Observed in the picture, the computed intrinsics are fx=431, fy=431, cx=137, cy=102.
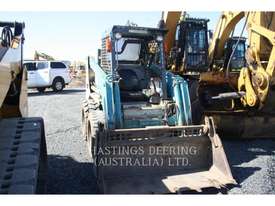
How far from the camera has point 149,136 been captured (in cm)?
628

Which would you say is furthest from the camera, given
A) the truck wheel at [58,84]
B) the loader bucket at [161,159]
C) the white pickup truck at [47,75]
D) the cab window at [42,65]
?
the truck wheel at [58,84]

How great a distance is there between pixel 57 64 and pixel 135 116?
17.4 meters

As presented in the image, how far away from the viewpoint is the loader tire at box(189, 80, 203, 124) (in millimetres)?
9023

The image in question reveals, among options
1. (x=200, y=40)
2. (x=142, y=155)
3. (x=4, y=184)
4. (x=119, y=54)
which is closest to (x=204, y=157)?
(x=142, y=155)

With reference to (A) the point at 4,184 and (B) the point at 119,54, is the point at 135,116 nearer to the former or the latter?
(B) the point at 119,54

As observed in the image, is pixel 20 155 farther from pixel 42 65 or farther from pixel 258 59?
pixel 42 65

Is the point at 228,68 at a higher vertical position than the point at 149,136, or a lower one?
higher

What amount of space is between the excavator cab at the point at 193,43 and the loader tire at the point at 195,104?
21.6 inches

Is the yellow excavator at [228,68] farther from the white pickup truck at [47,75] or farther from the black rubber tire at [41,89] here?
the black rubber tire at [41,89]

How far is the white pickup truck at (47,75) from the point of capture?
2277 centimetres

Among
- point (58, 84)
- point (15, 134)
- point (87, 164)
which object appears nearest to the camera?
point (15, 134)

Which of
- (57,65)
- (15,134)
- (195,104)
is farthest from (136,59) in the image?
(57,65)

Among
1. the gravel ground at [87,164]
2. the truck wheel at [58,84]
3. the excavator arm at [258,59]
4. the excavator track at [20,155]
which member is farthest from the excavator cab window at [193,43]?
the truck wheel at [58,84]

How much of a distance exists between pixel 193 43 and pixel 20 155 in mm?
7309
